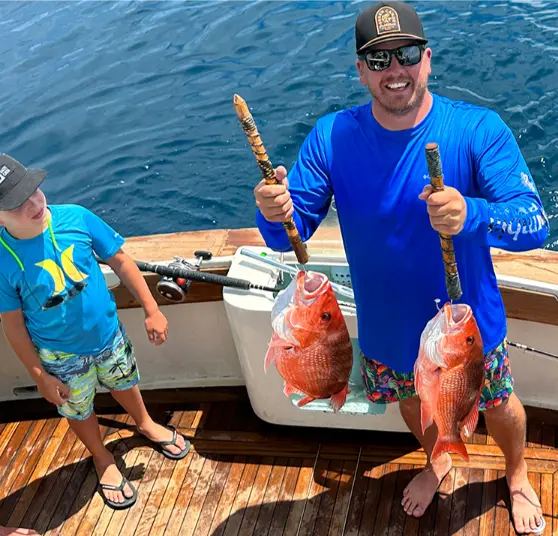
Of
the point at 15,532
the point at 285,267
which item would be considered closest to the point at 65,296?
the point at 285,267

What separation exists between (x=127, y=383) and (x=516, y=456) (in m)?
1.89

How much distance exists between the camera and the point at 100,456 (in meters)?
3.52

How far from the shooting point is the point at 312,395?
2.25 metres

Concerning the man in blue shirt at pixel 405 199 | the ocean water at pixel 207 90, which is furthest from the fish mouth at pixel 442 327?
the ocean water at pixel 207 90

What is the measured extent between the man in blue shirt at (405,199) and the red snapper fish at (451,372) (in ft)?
0.86

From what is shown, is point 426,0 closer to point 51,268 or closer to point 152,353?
point 152,353

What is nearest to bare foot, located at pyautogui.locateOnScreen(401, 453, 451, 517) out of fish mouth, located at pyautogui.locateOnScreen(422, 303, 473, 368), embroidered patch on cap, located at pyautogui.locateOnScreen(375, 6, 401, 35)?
fish mouth, located at pyautogui.locateOnScreen(422, 303, 473, 368)

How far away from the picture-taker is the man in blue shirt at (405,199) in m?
1.94

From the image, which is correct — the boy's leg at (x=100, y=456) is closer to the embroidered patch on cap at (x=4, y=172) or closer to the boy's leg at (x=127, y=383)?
the boy's leg at (x=127, y=383)

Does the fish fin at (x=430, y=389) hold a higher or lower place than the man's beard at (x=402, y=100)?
lower

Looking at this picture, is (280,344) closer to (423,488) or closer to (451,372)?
(451,372)

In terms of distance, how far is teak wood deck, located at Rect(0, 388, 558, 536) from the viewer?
A: 317cm

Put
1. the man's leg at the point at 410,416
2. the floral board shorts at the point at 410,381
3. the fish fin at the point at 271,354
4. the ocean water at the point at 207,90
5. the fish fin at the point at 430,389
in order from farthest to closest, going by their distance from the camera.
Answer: the ocean water at the point at 207,90 → the man's leg at the point at 410,416 → the floral board shorts at the point at 410,381 → the fish fin at the point at 271,354 → the fish fin at the point at 430,389

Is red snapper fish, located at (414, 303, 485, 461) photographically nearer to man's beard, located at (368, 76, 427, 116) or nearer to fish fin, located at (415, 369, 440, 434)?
fish fin, located at (415, 369, 440, 434)
